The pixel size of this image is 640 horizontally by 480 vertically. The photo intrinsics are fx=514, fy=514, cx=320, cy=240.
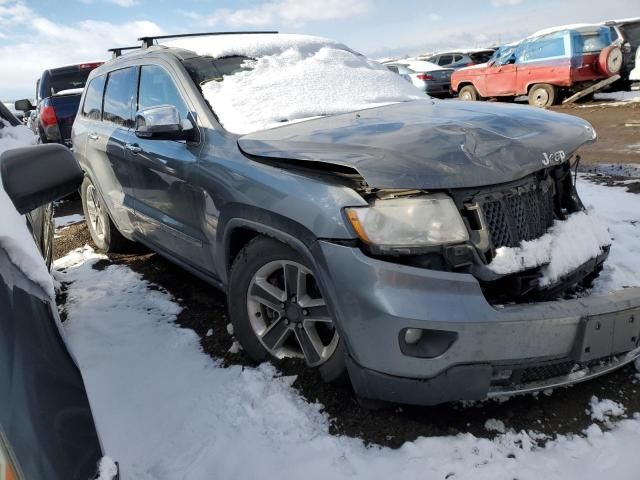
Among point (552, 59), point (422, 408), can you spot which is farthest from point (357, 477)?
point (552, 59)

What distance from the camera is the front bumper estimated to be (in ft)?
6.15

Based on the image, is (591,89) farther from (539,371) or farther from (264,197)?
(264,197)

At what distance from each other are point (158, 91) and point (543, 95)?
12716 millimetres

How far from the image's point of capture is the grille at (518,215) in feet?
6.82

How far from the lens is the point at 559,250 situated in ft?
7.34

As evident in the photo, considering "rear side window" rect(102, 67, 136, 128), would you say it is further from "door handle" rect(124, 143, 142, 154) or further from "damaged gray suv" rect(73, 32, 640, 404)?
"damaged gray suv" rect(73, 32, 640, 404)

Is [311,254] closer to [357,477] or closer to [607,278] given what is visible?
[357,477]

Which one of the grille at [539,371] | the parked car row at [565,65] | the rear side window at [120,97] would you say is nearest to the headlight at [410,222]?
the grille at [539,371]

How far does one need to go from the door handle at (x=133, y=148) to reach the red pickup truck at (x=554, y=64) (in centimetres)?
1241

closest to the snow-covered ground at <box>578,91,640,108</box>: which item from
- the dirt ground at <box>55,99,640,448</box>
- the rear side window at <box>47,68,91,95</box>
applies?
the rear side window at <box>47,68,91,95</box>

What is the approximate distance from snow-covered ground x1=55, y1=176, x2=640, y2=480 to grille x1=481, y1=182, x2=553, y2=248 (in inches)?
27.4

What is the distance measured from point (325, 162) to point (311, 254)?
377 mm

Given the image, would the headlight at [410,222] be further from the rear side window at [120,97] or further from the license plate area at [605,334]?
the rear side window at [120,97]

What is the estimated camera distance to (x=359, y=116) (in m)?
2.69
